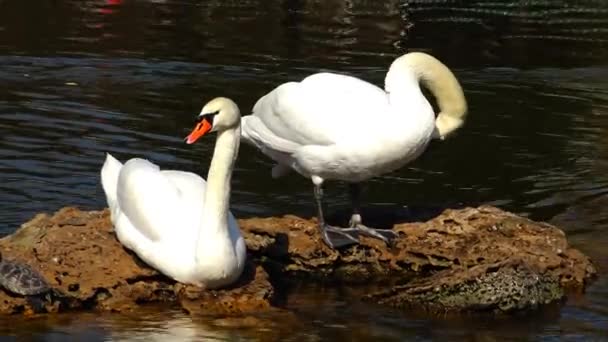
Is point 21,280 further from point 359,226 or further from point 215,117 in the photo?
point 359,226

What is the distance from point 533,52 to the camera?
20.7 metres

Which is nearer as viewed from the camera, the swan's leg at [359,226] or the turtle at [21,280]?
the turtle at [21,280]

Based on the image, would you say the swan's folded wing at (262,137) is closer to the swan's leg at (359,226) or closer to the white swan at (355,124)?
the white swan at (355,124)

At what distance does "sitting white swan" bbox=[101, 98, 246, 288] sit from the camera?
27.7ft

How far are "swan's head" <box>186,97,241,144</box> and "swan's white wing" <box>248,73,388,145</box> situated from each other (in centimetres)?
97

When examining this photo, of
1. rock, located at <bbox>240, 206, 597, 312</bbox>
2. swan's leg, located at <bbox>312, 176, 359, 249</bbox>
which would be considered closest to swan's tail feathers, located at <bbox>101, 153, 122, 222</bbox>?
rock, located at <bbox>240, 206, 597, 312</bbox>

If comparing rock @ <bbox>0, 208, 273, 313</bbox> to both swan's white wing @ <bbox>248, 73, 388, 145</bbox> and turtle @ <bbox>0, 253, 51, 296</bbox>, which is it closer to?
turtle @ <bbox>0, 253, 51, 296</bbox>

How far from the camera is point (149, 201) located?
28.9ft

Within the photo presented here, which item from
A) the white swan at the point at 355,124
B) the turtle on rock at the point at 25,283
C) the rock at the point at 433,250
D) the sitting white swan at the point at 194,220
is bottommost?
the rock at the point at 433,250

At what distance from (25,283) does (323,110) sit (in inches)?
94.8

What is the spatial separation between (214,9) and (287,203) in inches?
530

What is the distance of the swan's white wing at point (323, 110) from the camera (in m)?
9.27

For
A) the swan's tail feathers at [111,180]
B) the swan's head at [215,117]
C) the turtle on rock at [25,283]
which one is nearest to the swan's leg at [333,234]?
the swan's head at [215,117]

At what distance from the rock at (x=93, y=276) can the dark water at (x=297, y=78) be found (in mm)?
196
